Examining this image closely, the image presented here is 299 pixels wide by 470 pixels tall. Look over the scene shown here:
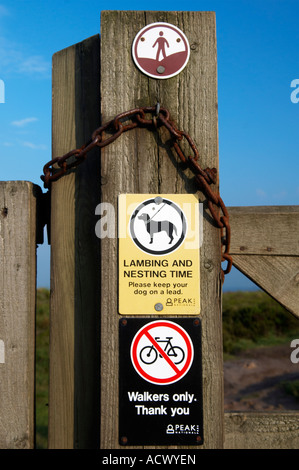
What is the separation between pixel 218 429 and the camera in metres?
1.50

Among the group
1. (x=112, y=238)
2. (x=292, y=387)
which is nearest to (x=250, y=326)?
(x=292, y=387)

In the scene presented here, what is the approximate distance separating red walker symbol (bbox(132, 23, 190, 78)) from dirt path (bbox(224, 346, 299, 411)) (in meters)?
5.01

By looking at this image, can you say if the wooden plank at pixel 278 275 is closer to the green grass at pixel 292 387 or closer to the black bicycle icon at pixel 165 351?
the black bicycle icon at pixel 165 351

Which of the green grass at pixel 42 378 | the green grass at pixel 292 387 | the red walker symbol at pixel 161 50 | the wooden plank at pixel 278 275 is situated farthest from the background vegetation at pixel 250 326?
the red walker symbol at pixel 161 50

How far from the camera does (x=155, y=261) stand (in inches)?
59.8

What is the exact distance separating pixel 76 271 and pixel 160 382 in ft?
1.63

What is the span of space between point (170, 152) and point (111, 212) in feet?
0.99

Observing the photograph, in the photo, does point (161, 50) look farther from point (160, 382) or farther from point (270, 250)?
point (160, 382)

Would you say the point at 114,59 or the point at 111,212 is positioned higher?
the point at 114,59

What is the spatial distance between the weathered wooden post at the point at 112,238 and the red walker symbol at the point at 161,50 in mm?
19

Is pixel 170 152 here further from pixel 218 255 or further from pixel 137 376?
pixel 137 376

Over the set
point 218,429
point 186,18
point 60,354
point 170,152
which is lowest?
point 218,429

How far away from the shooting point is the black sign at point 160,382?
148cm

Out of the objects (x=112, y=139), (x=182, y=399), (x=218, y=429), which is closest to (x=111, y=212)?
(x=112, y=139)
